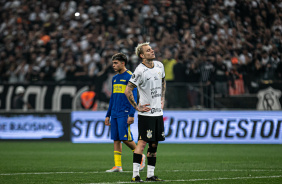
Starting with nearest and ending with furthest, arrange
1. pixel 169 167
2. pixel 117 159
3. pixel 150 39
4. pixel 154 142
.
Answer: pixel 154 142 < pixel 117 159 < pixel 169 167 < pixel 150 39

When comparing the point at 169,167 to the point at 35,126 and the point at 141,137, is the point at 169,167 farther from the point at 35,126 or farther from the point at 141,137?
the point at 35,126

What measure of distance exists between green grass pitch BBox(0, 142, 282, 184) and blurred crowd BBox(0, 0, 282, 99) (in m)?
3.91

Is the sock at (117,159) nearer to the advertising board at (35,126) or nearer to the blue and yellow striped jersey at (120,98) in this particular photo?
the blue and yellow striped jersey at (120,98)

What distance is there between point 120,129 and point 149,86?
6.44 ft

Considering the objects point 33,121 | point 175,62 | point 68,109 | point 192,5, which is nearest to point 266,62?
point 175,62

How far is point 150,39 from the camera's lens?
20.5 meters

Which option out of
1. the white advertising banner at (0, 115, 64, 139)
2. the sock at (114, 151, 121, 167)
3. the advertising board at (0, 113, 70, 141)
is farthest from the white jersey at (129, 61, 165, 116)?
the white advertising banner at (0, 115, 64, 139)

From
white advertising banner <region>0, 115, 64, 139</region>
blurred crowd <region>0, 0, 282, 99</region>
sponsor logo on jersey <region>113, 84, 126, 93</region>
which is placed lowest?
white advertising banner <region>0, 115, 64, 139</region>

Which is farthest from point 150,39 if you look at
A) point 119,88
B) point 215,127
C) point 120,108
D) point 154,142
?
point 154,142

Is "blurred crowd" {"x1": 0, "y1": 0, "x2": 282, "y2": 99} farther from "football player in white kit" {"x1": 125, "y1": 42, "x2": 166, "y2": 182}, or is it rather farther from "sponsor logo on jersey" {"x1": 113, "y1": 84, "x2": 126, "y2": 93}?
"football player in white kit" {"x1": 125, "y1": 42, "x2": 166, "y2": 182}

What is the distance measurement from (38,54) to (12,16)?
340 centimetres

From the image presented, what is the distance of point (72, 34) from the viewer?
21969 mm

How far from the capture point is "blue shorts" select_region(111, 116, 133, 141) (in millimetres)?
9086

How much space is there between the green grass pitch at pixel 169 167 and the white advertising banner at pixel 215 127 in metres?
2.04
